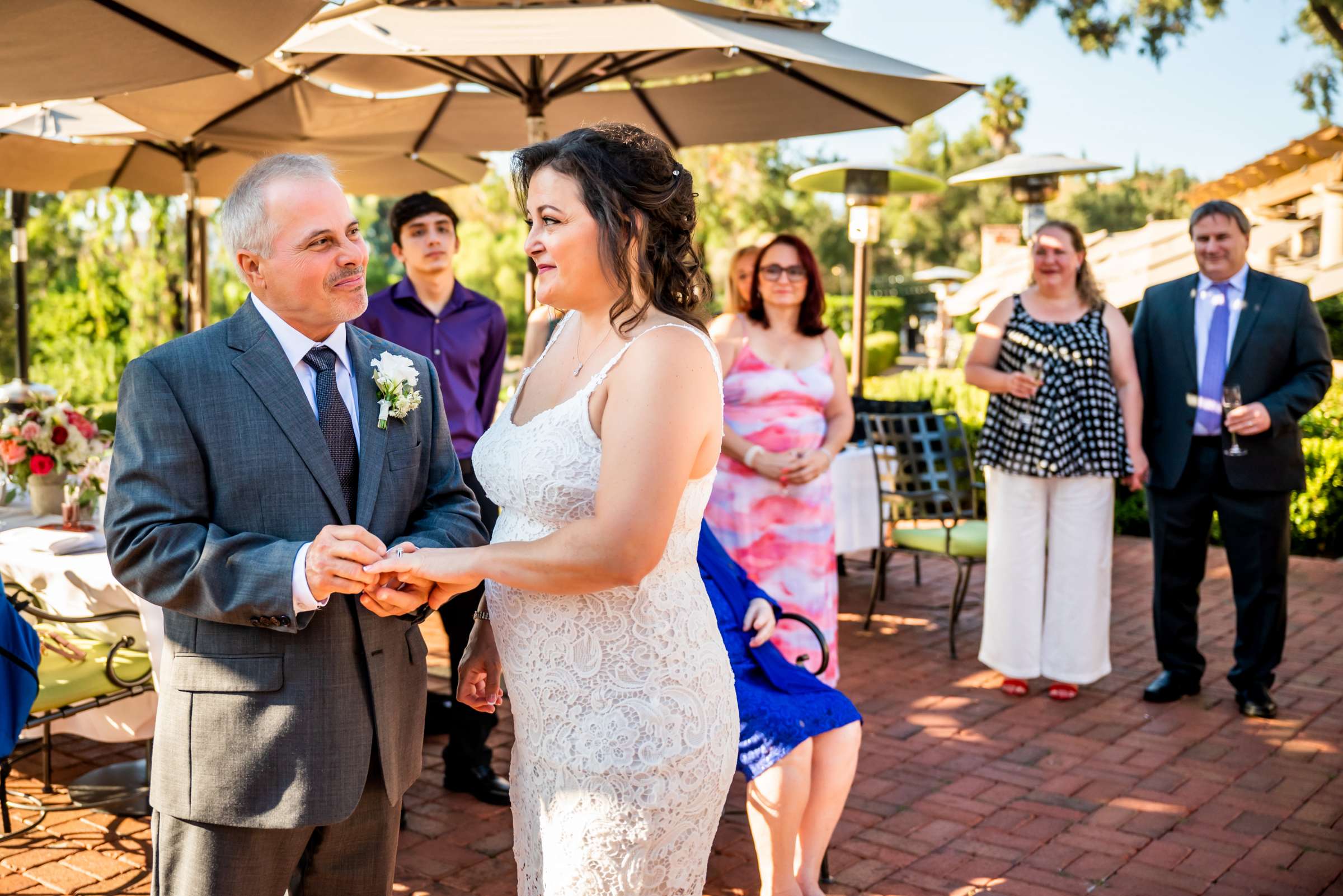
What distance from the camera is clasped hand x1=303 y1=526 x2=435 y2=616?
1.92 metres

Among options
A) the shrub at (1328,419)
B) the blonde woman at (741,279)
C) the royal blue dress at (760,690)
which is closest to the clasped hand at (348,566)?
the royal blue dress at (760,690)

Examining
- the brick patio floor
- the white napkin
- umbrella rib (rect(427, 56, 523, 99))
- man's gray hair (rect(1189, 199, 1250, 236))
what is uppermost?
umbrella rib (rect(427, 56, 523, 99))

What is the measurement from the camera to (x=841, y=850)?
3951mm

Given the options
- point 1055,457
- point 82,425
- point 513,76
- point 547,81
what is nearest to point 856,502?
point 1055,457

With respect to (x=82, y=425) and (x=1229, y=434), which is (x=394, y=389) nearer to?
(x=82, y=425)

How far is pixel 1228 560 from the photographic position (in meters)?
5.52

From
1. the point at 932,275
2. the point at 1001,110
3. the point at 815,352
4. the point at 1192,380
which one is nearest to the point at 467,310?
the point at 815,352

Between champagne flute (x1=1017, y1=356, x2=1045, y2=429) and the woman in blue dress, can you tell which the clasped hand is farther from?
champagne flute (x1=1017, y1=356, x2=1045, y2=429)

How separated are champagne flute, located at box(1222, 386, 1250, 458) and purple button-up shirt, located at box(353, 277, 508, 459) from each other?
319cm

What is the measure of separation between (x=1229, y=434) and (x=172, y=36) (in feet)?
15.4

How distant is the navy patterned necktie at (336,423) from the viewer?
84.4 inches

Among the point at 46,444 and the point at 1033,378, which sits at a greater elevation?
the point at 1033,378

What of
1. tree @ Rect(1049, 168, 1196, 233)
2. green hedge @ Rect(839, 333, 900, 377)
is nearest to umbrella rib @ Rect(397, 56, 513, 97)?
green hedge @ Rect(839, 333, 900, 377)

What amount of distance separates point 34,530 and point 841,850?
128 inches
